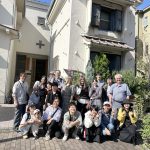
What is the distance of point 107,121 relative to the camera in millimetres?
7605

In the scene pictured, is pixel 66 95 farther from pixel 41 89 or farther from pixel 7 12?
pixel 7 12

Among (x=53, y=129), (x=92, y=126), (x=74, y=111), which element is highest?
(x=74, y=111)

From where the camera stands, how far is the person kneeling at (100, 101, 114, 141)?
7312 mm

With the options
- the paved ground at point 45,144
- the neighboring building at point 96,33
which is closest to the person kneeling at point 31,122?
the paved ground at point 45,144

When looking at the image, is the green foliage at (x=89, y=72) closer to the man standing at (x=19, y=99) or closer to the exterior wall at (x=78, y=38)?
the exterior wall at (x=78, y=38)

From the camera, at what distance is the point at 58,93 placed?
7750mm

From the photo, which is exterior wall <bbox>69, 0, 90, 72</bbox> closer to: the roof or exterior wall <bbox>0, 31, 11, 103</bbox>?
the roof

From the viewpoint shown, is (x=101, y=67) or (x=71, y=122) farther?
(x=101, y=67)

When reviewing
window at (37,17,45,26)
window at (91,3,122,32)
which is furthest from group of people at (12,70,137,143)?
window at (37,17,45,26)

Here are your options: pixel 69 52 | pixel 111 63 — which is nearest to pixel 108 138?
pixel 69 52

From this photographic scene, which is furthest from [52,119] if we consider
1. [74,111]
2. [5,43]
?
[5,43]

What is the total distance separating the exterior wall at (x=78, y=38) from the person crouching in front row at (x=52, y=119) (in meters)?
5.15

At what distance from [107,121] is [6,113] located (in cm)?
473

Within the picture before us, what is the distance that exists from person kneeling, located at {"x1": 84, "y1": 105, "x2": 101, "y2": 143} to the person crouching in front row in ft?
2.84
